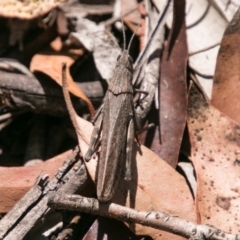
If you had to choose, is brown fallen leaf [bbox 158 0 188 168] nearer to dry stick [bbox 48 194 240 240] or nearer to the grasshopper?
the grasshopper

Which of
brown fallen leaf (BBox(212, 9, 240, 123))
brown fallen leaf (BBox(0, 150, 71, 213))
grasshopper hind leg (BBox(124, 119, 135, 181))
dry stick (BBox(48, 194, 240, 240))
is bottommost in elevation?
dry stick (BBox(48, 194, 240, 240))

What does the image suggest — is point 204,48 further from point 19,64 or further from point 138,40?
point 19,64

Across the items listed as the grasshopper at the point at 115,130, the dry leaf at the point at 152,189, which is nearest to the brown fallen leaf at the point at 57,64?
the grasshopper at the point at 115,130

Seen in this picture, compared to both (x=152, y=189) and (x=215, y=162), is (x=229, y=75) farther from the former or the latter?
(x=152, y=189)

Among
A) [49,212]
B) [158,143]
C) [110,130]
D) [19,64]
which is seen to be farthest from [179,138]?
[19,64]

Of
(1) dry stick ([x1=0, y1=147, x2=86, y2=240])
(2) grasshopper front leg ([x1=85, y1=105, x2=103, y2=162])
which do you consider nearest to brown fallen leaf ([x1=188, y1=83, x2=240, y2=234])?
(2) grasshopper front leg ([x1=85, y1=105, x2=103, y2=162])
